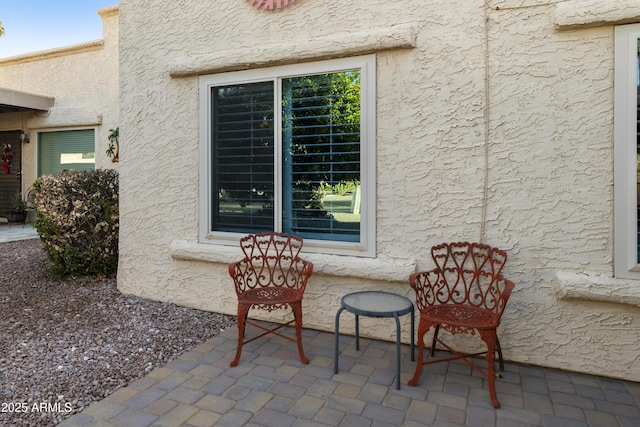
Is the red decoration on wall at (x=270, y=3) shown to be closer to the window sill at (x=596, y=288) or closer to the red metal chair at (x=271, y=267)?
the red metal chair at (x=271, y=267)

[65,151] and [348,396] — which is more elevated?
[65,151]

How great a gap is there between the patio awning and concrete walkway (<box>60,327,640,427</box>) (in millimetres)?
9812

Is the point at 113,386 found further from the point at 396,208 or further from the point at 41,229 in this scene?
the point at 41,229

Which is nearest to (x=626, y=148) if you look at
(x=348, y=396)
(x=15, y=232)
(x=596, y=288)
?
(x=596, y=288)

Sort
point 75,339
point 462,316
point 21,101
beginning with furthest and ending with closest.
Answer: point 21,101
point 75,339
point 462,316

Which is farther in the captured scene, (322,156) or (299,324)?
(322,156)

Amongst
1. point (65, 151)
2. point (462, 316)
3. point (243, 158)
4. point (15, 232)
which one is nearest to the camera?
point (462, 316)

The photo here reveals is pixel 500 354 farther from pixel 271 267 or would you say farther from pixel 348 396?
pixel 271 267

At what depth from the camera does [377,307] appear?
121 inches

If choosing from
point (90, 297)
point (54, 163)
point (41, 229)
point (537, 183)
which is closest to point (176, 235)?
point (90, 297)

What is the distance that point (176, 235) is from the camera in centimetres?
463

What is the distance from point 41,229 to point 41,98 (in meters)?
7.14

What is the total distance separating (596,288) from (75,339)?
14.2 ft

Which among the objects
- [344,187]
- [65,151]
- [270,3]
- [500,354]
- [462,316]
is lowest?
[500,354]
